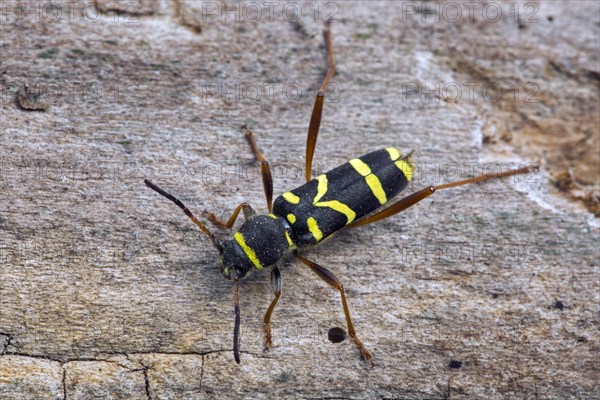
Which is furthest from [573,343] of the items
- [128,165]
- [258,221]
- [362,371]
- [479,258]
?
[128,165]

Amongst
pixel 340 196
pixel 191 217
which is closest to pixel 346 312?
pixel 340 196

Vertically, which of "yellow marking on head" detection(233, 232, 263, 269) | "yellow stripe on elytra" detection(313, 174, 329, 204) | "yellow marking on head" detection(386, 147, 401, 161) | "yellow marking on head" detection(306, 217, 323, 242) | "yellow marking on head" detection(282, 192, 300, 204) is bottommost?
"yellow marking on head" detection(233, 232, 263, 269)

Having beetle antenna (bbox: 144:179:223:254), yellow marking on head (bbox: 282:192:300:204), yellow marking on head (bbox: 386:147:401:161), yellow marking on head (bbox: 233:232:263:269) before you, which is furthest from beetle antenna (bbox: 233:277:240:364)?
yellow marking on head (bbox: 386:147:401:161)

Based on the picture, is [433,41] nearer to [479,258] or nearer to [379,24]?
[379,24]

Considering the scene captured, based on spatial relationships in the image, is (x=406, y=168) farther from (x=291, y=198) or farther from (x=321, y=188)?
(x=291, y=198)

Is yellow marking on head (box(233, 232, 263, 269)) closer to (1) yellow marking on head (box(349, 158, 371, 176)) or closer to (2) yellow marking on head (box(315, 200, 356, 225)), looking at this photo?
(2) yellow marking on head (box(315, 200, 356, 225))

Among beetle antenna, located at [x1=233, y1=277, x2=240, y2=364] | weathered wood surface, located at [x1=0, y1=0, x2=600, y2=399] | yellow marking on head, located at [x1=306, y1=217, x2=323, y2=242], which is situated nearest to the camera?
beetle antenna, located at [x1=233, y1=277, x2=240, y2=364]

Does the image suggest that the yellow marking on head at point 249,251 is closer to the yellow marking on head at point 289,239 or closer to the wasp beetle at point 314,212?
the wasp beetle at point 314,212
